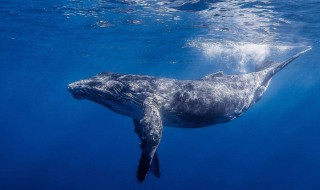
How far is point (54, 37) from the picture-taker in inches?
1193

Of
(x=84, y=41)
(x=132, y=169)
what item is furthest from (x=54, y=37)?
(x=132, y=169)

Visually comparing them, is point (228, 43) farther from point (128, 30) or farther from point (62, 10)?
point (62, 10)

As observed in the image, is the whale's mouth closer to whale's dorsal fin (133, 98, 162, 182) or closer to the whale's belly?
whale's dorsal fin (133, 98, 162, 182)

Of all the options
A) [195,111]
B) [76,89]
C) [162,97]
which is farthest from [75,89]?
[195,111]

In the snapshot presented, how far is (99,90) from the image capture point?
7.95 metres

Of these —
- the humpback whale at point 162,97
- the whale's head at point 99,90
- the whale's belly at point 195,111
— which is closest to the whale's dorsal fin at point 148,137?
the humpback whale at point 162,97

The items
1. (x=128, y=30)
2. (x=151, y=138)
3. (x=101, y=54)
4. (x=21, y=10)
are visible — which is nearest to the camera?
(x=151, y=138)

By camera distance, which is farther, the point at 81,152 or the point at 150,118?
the point at 81,152

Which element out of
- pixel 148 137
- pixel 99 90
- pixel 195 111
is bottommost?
pixel 195 111

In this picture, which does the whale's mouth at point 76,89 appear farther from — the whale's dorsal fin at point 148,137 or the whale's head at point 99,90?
the whale's dorsal fin at point 148,137

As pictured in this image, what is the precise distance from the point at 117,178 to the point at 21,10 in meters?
24.9

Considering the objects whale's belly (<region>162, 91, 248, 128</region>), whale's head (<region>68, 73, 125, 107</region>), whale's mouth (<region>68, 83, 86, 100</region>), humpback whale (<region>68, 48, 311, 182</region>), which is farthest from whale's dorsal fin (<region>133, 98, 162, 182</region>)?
whale's mouth (<region>68, 83, 86, 100</region>)

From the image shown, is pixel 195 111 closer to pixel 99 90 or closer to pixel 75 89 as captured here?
pixel 99 90

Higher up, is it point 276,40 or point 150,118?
point 150,118
